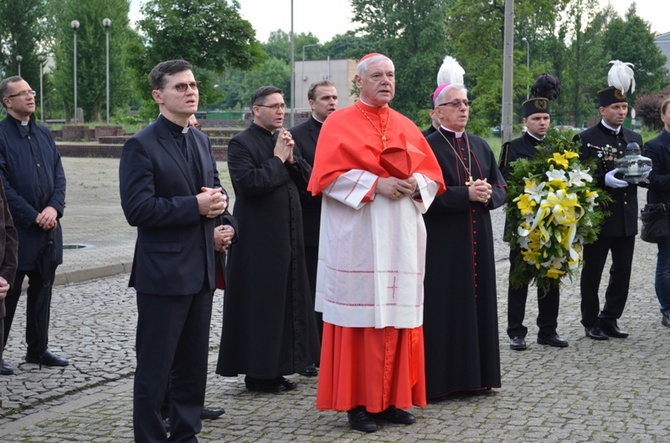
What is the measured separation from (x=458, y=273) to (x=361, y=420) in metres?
1.46

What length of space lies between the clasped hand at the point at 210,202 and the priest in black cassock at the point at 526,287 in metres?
3.75

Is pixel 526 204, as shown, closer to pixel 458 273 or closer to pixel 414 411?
pixel 458 273

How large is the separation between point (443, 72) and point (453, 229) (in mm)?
1249

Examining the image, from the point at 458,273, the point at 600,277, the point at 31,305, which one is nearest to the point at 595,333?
the point at 600,277

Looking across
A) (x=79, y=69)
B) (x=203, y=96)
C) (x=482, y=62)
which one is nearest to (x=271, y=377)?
(x=482, y=62)

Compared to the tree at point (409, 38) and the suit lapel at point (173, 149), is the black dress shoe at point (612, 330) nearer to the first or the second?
the suit lapel at point (173, 149)

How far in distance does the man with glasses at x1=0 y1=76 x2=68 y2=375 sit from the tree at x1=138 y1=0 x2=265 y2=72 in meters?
41.3

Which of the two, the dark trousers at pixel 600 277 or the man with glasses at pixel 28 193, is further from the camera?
the dark trousers at pixel 600 277

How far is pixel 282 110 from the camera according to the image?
290 inches

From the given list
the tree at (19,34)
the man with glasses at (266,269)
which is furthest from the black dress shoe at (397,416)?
the tree at (19,34)

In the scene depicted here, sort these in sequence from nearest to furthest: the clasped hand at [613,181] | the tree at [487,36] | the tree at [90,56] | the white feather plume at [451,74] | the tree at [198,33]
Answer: the white feather plume at [451,74], the clasped hand at [613,181], the tree at [487,36], the tree at [198,33], the tree at [90,56]

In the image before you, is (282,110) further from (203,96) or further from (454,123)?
(203,96)

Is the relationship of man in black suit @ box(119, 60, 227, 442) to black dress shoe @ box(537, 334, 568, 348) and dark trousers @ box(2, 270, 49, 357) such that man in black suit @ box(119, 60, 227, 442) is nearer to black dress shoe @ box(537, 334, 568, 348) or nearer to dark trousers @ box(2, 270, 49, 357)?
dark trousers @ box(2, 270, 49, 357)

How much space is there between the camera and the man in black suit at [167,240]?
5.27 m
